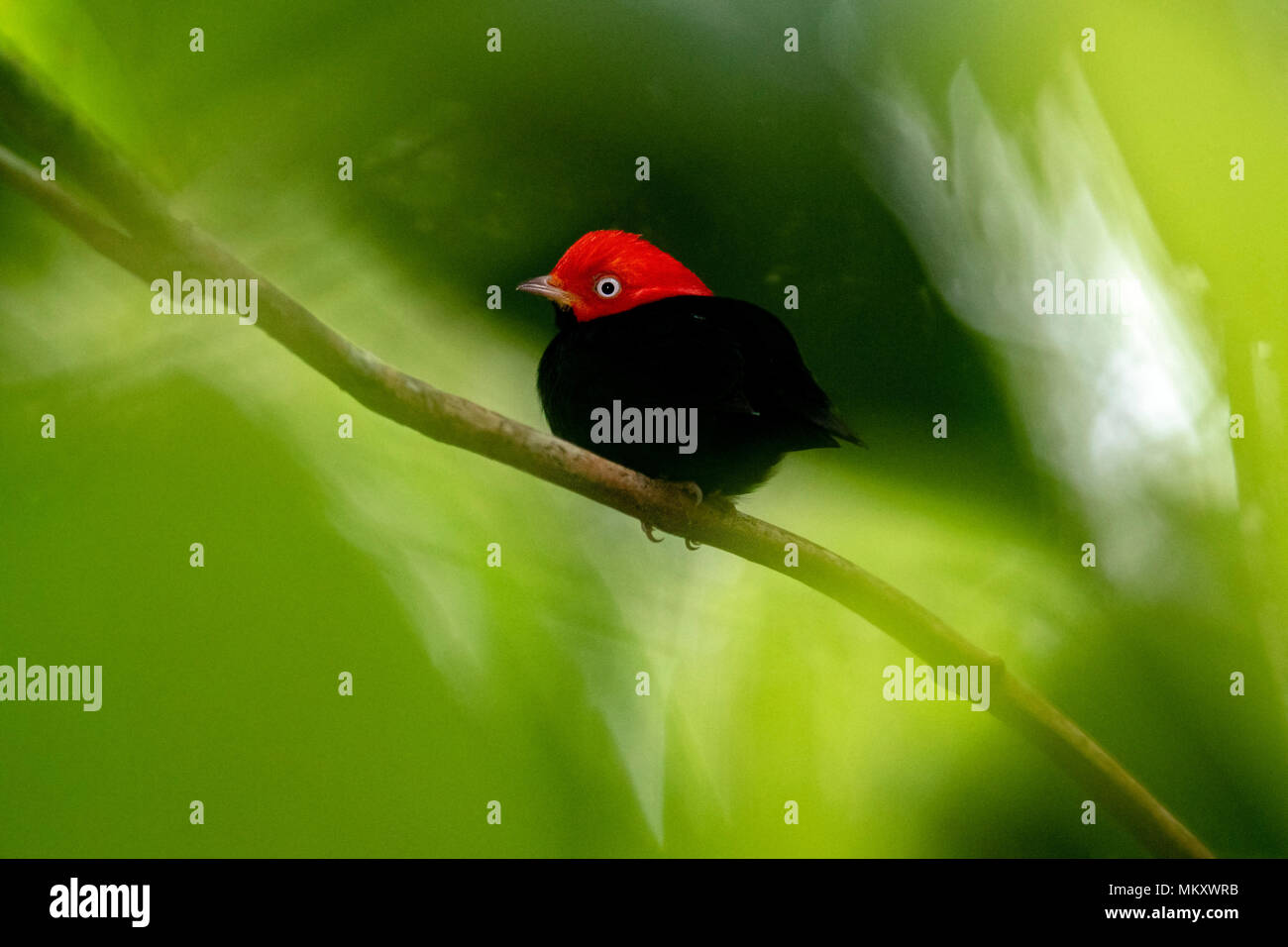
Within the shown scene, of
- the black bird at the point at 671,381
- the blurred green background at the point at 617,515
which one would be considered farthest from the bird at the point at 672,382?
the blurred green background at the point at 617,515

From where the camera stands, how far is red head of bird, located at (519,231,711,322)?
2.47m

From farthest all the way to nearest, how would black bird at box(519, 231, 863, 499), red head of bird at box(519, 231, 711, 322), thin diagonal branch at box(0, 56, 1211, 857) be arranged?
red head of bird at box(519, 231, 711, 322), black bird at box(519, 231, 863, 499), thin diagonal branch at box(0, 56, 1211, 857)

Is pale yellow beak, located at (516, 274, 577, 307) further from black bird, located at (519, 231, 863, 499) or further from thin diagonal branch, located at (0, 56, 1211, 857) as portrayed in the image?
thin diagonal branch, located at (0, 56, 1211, 857)

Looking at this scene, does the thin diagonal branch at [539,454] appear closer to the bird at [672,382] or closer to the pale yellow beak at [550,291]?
the bird at [672,382]

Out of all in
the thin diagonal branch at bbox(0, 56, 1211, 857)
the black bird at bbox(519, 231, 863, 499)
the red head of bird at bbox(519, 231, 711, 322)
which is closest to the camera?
the thin diagonal branch at bbox(0, 56, 1211, 857)

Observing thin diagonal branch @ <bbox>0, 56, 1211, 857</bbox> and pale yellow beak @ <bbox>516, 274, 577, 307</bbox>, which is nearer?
thin diagonal branch @ <bbox>0, 56, 1211, 857</bbox>

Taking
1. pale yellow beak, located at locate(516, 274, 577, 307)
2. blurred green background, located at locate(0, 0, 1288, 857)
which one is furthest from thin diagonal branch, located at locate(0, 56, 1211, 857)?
pale yellow beak, located at locate(516, 274, 577, 307)

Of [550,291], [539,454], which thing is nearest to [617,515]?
[539,454]

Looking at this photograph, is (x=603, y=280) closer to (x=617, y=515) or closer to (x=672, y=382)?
(x=672, y=382)

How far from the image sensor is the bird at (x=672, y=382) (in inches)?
91.6

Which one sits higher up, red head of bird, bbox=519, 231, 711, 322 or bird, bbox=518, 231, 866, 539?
red head of bird, bbox=519, 231, 711, 322

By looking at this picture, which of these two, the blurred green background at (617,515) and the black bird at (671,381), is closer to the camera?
the black bird at (671,381)

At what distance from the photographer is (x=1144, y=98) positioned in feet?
8.59

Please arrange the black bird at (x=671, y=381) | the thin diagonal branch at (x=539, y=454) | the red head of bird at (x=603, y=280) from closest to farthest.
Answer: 1. the thin diagonal branch at (x=539, y=454)
2. the black bird at (x=671, y=381)
3. the red head of bird at (x=603, y=280)
